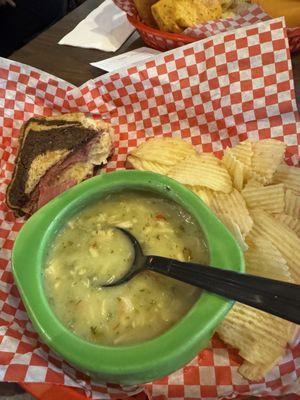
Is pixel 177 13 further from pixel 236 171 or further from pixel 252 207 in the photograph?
pixel 252 207

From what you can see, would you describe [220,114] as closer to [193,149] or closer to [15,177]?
[193,149]

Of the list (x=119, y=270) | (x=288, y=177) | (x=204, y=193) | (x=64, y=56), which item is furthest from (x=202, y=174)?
(x=64, y=56)

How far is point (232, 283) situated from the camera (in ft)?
3.07

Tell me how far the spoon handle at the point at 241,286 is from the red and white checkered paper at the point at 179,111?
0.35 meters

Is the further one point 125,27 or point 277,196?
point 125,27

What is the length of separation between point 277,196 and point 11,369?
926 mm

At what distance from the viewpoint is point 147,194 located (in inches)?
50.2

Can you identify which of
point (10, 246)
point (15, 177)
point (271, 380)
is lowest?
point (271, 380)

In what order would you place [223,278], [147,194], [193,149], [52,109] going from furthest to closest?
1. [52,109]
2. [193,149]
3. [147,194]
4. [223,278]

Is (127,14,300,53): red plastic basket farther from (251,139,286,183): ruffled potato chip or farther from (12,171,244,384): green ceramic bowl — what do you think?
(12,171,244,384): green ceramic bowl

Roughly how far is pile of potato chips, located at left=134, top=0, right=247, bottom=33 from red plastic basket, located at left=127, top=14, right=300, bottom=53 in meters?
0.04

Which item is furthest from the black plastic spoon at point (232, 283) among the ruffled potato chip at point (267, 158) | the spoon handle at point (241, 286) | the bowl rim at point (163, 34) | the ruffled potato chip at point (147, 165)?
the bowl rim at point (163, 34)

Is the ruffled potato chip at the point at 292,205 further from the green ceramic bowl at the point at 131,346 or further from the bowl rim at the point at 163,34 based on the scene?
the bowl rim at the point at 163,34

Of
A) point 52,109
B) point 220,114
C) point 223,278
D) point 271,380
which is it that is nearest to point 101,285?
point 223,278
